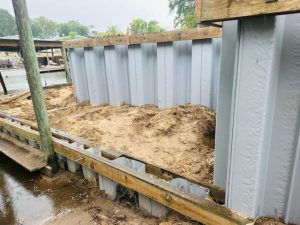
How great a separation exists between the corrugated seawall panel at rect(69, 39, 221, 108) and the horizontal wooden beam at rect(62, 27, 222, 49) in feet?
0.30

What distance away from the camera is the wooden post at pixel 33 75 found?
8.09ft

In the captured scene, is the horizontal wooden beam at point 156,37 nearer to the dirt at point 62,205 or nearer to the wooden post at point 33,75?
the wooden post at point 33,75

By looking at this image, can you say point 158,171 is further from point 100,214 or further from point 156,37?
point 156,37

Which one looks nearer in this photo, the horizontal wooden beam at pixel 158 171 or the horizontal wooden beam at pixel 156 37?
the horizontal wooden beam at pixel 158 171

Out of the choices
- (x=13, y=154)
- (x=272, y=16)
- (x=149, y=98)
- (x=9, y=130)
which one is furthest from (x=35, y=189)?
(x=272, y=16)

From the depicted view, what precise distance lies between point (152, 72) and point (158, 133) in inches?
49.6

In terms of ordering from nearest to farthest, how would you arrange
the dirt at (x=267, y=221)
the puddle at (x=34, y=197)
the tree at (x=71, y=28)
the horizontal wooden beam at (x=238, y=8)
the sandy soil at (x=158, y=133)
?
the horizontal wooden beam at (x=238, y=8) < the dirt at (x=267, y=221) < the puddle at (x=34, y=197) < the sandy soil at (x=158, y=133) < the tree at (x=71, y=28)

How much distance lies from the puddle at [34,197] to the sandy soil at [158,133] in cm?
67

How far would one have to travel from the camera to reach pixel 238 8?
3.72 ft

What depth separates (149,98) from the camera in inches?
172

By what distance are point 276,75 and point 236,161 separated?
0.53 meters

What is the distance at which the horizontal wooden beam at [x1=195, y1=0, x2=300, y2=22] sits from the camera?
1.02 metres

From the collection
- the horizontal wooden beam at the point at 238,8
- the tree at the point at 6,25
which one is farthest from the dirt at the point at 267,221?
the tree at the point at 6,25

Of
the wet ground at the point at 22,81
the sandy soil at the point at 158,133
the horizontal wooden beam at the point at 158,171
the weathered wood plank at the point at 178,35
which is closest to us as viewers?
the horizontal wooden beam at the point at 158,171
